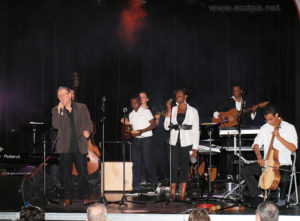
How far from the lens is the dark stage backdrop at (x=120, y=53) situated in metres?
10.6

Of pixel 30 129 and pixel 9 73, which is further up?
pixel 9 73

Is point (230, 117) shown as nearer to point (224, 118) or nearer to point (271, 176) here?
point (224, 118)

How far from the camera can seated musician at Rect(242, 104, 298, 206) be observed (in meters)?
6.75

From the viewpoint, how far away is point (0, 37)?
10.4 meters

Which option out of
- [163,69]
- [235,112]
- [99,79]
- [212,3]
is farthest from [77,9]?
[235,112]

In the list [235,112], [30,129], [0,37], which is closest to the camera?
[30,129]

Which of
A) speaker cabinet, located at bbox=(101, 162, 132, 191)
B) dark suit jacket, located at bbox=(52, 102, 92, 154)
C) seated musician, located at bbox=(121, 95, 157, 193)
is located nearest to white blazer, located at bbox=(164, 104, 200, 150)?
dark suit jacket, located at bbox=(52, 102, 92, 154)

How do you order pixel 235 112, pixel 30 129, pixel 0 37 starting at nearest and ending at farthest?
pixel 30 129 → pixel 235 112 → pixel 0 37

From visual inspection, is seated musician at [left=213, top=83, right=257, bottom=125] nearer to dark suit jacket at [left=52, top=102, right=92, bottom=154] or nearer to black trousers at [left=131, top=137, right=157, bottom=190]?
black trousers at [left=131, top=137, right=157, bottom=190]

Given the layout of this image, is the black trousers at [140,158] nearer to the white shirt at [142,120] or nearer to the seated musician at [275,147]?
the white shirt at [142,120]

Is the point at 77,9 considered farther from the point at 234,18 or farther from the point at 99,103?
the point at 234,18

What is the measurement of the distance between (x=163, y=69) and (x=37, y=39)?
298 centimetres

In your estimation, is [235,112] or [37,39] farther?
[37,39]

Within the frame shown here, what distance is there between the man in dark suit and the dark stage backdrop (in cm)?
367
